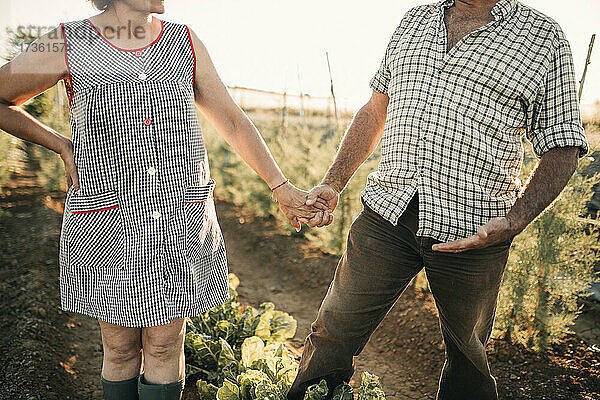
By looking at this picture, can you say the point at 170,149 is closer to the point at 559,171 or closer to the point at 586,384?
the point at 559,171

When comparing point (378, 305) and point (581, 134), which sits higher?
point (581, 134)

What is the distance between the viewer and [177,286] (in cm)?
174

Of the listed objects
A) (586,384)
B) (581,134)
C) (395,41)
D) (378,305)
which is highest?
(395,41)

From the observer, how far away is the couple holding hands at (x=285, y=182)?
1.66m

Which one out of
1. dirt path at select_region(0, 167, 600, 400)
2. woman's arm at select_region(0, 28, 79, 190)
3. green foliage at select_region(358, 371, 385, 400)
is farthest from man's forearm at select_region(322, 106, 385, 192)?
dirt path at select_region(0, 167, 600, 400)

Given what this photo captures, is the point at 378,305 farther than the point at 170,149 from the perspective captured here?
Yes

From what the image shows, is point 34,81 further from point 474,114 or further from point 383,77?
point 474,114

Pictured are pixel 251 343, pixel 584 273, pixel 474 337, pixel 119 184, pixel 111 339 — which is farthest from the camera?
pixel 584 273

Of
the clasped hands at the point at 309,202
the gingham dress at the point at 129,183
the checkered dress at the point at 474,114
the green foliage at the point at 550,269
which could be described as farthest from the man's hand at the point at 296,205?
the green foliage at the point at 550,269

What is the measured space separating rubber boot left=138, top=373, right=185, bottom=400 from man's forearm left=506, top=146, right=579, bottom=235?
A: 1258 millimetres

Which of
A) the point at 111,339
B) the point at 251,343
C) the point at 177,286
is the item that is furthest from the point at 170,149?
the point at 251,343

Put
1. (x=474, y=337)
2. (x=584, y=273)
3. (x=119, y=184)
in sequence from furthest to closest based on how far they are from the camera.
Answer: (x=584, y=273), (x=474, y=337), (x=119, y=184)

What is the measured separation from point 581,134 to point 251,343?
1619 millimetres

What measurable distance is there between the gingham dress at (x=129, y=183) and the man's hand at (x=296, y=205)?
0.44m
